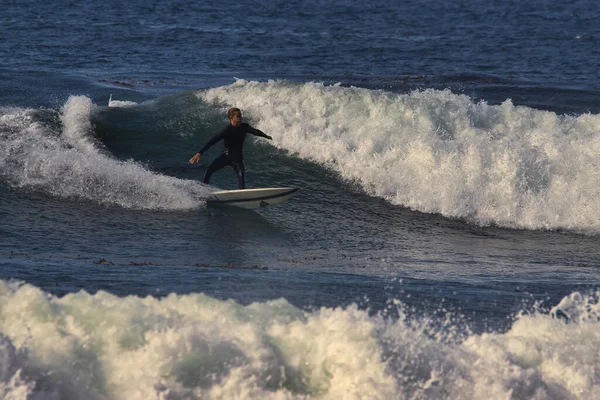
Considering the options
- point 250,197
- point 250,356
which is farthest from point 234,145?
point 250,356

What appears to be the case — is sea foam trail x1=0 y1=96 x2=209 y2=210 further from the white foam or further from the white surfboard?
the white foam

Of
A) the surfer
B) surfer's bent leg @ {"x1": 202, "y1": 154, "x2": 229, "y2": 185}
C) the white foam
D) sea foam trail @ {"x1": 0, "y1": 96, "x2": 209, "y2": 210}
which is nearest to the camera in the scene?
the surfer

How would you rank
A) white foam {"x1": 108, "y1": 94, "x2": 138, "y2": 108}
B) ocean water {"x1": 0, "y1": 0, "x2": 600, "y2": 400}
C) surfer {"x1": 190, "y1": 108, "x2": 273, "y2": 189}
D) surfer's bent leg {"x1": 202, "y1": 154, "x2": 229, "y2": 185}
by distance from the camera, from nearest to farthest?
ocean water {"x1": 0, "y1": 0, "x2": 600, "y2": 400} → surfer {"x1": 190, "y1": 108, "x2": 273, "y2": 189} → surfer's bent leg {"x1": 202, "y1": 154, "x2": 229, "y2": 185} → white foam {"x1": 108, "y1": 94, "x2": 138, "y2": 108}

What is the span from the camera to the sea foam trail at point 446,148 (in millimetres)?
16125

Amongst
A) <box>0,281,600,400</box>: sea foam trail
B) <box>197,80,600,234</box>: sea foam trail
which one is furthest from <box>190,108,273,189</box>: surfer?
<box>0,281,600,400</box>: sea foam trail

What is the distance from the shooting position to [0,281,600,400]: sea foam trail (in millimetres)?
6926

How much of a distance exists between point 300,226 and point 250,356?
24.2ft

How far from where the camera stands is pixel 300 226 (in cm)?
1452

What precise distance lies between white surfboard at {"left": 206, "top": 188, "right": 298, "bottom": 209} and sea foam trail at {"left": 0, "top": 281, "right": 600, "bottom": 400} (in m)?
6.45

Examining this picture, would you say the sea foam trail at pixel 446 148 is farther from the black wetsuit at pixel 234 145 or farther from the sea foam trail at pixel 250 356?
the sea foam trail at pixel 250 356

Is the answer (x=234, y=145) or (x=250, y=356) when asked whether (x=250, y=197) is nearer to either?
(x=234, y=145)

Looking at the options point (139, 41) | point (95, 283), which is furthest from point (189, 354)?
point (139, 41)

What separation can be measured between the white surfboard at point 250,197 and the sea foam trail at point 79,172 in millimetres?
338

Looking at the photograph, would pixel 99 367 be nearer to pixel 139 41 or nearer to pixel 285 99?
pixel 285 99
